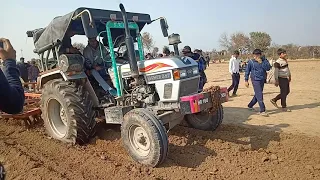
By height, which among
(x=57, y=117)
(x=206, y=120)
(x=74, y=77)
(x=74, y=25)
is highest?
(x=74, y=25)

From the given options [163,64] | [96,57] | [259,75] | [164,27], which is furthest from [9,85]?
[259,75]

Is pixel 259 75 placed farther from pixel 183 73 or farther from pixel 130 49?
pixel 130 49

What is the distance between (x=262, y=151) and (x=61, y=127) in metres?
3.86

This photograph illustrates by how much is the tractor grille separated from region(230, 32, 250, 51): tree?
4711 cm

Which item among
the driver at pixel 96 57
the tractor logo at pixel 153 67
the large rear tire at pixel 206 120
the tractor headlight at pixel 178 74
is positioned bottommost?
the large rear tire at pixel 206 120

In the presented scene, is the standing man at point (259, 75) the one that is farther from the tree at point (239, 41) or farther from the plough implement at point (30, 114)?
the tree at point (239, 41)

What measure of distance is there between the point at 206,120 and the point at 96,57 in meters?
2.44

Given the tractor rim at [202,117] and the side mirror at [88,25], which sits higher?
the side mirror at [88,25]

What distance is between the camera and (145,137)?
4.34m

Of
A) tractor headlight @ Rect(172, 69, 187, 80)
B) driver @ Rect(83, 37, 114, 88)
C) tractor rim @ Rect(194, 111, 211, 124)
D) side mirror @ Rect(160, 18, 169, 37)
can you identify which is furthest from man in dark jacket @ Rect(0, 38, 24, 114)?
tractor rim @ Rect(194, 111, 211, 124)

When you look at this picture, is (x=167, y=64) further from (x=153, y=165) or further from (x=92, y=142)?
(x=92, y=142)

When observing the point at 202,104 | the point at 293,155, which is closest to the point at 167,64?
the point at 202,104

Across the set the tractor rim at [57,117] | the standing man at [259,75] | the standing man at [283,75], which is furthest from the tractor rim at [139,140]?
the standing man at [283,75]

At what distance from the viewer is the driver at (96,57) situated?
564cm
